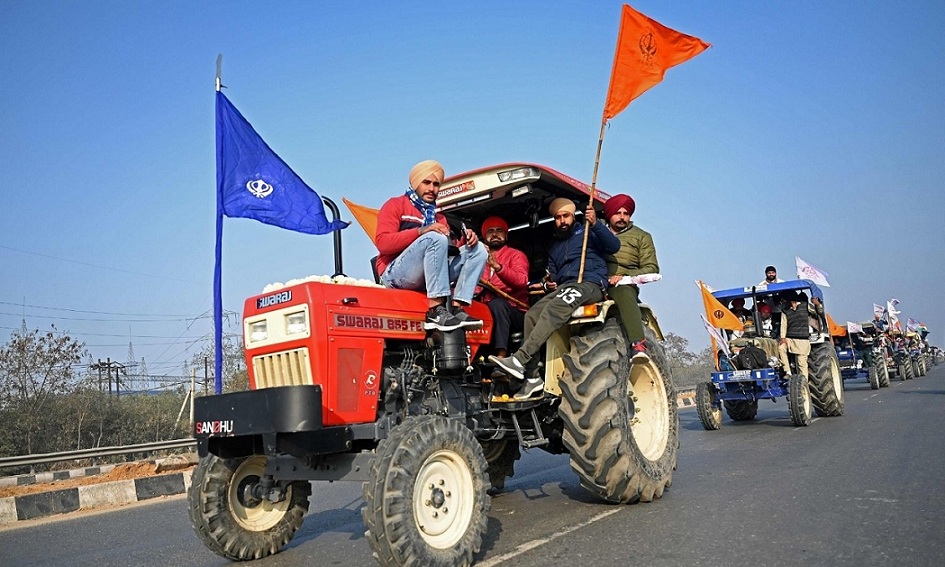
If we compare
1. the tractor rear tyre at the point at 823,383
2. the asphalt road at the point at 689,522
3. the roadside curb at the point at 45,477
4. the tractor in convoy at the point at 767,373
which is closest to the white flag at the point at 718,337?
the tractor in convoy at the point at 767,373

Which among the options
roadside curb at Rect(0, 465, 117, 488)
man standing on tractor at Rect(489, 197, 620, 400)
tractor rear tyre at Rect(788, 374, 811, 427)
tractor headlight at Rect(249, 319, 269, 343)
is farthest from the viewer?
roadside curb at Rect(0, 465, 117, 488)

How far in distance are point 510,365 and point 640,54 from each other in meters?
3.46

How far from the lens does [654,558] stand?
11.9ft

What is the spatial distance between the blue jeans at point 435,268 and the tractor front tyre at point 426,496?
0.97 meters

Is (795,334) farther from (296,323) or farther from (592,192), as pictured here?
(296,323)

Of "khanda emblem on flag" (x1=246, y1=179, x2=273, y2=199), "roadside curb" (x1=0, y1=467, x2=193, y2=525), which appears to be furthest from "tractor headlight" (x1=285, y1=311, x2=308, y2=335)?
"roadside curb" (x1=0, y1=467, x2=193, y2=525)

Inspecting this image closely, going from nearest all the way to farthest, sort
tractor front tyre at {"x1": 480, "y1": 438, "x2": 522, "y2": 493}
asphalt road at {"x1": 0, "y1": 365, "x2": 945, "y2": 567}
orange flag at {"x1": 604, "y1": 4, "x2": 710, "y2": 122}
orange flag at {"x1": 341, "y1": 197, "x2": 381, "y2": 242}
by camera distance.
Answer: asphalt road at {"x1": 0, "y1": 365, "x2": 945, "y2": 567}
tractor front tyre at {"x1": 480, "y1": 438, "x2": 522, "y2": 493}
orange flag at {"x1": 604, "y1": 4, "x2": 710, "y2": 122}
orange flag at {"x1": 341, "y1": 197, "x2": 381, "y2": 242}

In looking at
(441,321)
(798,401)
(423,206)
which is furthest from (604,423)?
(798,401)

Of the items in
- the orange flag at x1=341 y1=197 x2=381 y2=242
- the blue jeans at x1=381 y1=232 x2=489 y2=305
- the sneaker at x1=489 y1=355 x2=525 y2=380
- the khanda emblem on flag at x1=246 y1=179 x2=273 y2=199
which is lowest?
the sneaker at x1=489 y1=355 x2=525 y2=380

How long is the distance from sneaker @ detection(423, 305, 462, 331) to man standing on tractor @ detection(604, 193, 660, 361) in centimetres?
200

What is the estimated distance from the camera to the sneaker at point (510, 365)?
4.86 m

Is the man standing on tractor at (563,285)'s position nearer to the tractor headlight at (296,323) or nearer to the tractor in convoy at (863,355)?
the tractor headlight at (296,323)

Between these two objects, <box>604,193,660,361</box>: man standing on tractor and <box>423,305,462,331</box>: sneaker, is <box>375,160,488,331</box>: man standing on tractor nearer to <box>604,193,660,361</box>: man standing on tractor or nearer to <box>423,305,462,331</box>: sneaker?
<box>423,305,462,331</box>: sneaker

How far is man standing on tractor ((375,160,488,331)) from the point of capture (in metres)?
4.22
